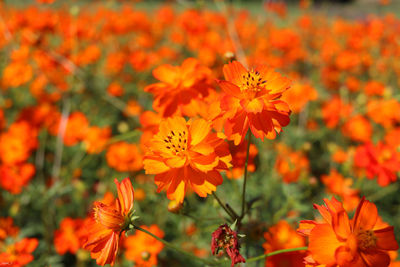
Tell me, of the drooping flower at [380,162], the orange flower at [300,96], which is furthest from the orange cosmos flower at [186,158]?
the orange flower at [300,96]

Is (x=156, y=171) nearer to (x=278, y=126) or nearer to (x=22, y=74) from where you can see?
(x=278, y=126)

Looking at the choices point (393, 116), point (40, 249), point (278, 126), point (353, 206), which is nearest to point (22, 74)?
point (40, 249)

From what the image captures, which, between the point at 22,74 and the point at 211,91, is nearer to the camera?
the point at 211,91

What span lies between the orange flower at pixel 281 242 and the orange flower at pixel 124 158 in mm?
969

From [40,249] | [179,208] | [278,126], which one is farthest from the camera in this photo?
[40,249]

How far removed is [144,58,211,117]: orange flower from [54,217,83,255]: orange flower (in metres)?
0.93

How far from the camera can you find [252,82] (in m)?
0.77

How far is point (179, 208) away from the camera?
2.72 ft

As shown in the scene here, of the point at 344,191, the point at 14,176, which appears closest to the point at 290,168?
the point at 344,191

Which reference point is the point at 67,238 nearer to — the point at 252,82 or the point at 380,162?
the point at 252,82

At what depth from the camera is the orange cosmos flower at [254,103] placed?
0.67 meters

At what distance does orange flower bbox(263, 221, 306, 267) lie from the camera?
0.96 m

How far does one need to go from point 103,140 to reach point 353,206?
5.13 feet

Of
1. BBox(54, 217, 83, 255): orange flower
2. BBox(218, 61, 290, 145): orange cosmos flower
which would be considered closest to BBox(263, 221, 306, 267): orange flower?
BBox(218, 61, 290, 145): orange cosmos flower
